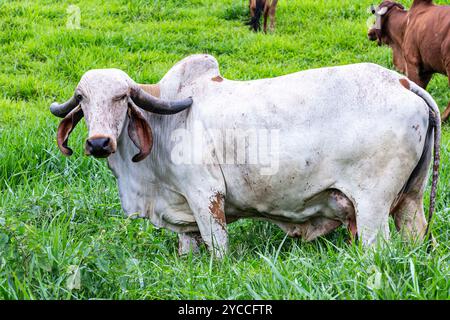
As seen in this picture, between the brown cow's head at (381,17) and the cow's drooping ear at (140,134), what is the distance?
566 centimetres

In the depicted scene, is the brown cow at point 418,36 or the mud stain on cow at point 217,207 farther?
the brown cow at point 418,36

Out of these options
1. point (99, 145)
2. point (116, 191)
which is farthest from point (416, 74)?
point (99, 145)

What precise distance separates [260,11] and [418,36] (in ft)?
9.07

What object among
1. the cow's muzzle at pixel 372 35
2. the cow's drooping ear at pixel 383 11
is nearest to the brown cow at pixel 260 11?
the cow's muzzle at pixel 372 35

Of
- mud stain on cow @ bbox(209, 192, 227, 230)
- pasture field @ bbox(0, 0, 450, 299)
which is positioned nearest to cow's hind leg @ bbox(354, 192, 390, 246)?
pasture field @ bbox(0, 0, 450, 299)

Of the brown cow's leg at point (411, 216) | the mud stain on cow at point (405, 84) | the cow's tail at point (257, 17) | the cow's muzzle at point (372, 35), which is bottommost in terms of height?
the cow's tail at point (257, 17)

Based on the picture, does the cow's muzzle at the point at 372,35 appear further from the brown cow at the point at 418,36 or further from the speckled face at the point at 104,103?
the speckled face at the point at 104,103

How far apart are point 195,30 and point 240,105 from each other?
6.23 metres

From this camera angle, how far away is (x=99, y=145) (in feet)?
15.2

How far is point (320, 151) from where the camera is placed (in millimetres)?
4781

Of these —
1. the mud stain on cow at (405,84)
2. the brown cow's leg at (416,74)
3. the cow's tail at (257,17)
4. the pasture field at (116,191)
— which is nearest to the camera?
the pasture field at (116,191)

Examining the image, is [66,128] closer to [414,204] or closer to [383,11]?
[414,204]

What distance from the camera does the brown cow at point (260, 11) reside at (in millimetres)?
11258

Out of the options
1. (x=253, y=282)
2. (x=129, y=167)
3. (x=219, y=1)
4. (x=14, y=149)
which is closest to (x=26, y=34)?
(x=219, y=1)
